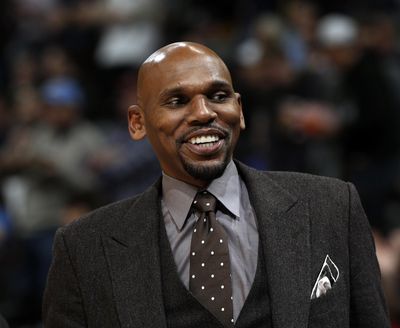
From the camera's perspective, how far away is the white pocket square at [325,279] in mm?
3020

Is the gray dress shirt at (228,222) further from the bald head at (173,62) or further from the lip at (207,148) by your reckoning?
the bald head at (173,62)

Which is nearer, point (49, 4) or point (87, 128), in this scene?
point (87, 128)

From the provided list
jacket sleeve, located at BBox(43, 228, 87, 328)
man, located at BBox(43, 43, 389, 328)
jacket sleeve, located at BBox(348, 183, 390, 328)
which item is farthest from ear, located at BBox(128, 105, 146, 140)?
jacket sleeve, located at BBox(348, 183, 390, 328)

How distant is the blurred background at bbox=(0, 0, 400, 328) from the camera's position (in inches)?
264

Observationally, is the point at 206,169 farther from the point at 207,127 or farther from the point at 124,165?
the point at 124,165

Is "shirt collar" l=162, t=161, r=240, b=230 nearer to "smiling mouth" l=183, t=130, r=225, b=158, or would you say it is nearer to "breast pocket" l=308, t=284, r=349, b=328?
"smiling mouth" l=183, t=130, r=225, b=158

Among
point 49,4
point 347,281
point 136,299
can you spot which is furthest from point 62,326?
point 49,4

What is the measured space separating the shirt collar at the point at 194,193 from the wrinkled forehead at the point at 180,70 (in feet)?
0.92

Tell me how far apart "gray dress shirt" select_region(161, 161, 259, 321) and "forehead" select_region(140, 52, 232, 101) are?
283 millimetres

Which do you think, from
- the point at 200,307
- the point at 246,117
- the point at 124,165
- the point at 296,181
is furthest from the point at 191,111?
the point at 124,165

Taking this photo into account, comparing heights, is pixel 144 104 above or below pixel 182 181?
above

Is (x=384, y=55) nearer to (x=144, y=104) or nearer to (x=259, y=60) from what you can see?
(x=259, y=60)

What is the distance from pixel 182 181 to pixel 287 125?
3.70m

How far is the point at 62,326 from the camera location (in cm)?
311
